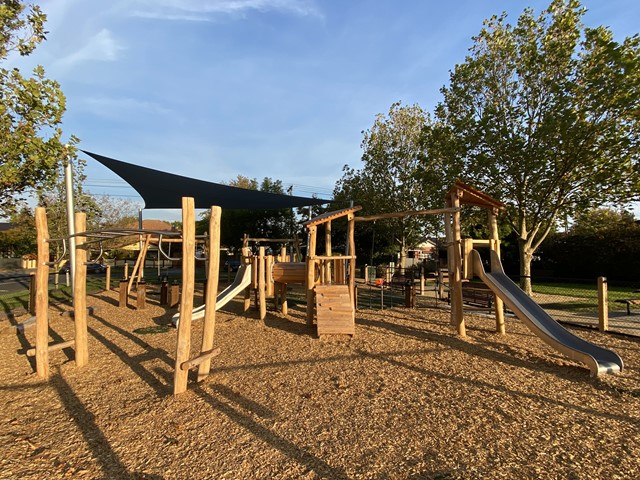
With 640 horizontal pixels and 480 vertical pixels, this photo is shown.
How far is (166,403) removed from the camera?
367 centimetres

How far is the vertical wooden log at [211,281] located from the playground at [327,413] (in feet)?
0.83

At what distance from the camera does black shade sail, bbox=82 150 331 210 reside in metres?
9.84

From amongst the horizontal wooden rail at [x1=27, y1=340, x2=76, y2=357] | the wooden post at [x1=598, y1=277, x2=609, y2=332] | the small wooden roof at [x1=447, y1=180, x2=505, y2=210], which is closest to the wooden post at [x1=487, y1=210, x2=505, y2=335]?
the small wooden roof at [x1=447, y1=180, x2=505, y2=210]

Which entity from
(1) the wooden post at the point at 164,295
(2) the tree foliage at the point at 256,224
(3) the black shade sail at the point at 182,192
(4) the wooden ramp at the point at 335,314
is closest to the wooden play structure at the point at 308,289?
(4) the wooden ramp at the point at 335,314

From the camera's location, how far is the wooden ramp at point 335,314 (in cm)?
632

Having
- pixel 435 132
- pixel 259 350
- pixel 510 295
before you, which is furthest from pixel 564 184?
pixel 259 350

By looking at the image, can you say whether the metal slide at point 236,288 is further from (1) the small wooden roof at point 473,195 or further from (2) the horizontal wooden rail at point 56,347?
(1) the small wooden roof at point 473,195

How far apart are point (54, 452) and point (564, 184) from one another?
1257 centimetres

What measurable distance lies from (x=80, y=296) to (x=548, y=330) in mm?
6533

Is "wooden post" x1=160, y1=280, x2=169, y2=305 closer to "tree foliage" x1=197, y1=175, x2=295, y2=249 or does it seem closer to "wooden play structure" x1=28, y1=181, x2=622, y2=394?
"wooden play structure" x1=28, y1=181, x2=622, y2=394

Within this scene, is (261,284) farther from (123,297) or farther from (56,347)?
(123,297)

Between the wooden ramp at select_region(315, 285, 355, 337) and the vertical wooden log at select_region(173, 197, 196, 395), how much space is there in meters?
2.90

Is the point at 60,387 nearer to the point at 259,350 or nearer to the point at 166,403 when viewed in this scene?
the point at 166,403

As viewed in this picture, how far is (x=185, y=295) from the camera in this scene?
12.4ft
